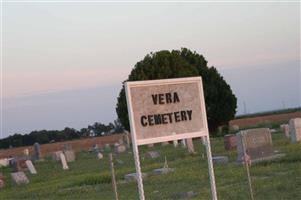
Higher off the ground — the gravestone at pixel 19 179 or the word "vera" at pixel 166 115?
the word "vera" at pixel 166 115

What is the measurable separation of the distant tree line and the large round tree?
26915mm

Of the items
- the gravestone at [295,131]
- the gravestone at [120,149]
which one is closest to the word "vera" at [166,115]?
the gravestone at [295,131]

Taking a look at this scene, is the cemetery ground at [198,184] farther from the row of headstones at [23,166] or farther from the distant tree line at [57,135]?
the distant tree line at [57,135]

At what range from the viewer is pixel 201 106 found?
10312 millimetres

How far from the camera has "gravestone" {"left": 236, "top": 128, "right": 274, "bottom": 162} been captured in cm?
2246

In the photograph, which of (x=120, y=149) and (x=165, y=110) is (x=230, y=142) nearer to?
(x=120, y=149)

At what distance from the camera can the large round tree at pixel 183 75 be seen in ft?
173

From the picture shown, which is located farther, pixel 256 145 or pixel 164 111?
pixel 256 145

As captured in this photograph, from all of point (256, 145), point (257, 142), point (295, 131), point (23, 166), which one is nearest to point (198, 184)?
point (256, 145)

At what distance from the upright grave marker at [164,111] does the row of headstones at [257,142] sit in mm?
8857

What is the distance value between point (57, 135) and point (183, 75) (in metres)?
36.8

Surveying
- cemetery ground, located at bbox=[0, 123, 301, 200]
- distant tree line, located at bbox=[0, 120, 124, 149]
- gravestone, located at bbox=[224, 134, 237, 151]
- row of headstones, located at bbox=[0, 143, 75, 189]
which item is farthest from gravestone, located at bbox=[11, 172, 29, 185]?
distant tree line, located at bbox=[0, 120, 124, 149]

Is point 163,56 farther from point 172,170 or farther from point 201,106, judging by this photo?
point 201,106

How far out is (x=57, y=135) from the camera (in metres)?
85.2
